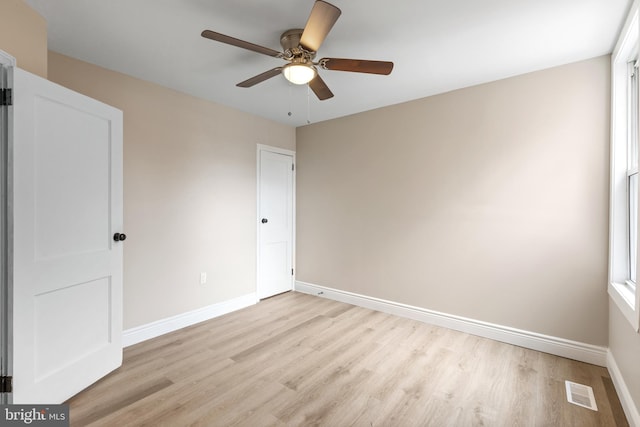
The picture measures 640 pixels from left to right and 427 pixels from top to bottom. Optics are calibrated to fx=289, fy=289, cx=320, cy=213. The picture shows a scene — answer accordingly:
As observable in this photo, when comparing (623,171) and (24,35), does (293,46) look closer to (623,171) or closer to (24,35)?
(24,35)

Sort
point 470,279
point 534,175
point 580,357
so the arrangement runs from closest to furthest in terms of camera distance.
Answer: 1. point 580,357
2. point 534,175
3. point 470,279

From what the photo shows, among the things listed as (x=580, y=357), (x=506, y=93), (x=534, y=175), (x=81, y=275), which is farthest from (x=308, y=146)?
(x=580, y=357)

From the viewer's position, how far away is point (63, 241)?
6.10 ft

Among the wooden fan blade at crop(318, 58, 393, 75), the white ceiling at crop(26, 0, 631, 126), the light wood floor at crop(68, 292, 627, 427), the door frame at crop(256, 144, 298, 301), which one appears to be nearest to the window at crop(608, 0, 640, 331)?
the white ceiling at crop(26, 0, 631, 126)

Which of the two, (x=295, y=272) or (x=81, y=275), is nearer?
(x=81, y=275)

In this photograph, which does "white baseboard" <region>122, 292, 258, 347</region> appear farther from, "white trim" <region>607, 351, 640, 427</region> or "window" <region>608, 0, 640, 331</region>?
"window" <region>608, 0, 640, 331</region>

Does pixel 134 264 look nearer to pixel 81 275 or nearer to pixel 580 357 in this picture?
pixel 81 275

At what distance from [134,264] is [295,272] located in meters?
2.22

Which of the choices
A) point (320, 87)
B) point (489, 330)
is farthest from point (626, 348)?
point (320, 87)

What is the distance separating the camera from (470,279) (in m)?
2.93

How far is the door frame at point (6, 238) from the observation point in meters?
1.59

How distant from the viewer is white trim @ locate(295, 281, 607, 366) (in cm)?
237

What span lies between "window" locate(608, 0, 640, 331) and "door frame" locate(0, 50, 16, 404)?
3821mm

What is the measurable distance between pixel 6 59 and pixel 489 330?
13.5 feet
